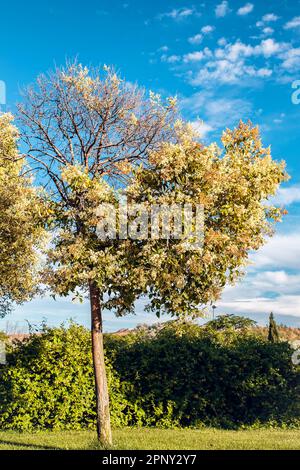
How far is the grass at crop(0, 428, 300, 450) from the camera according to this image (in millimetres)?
14594

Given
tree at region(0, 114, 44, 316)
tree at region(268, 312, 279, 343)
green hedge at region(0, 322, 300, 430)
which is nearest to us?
tree at region(0, 114, 44, 316)

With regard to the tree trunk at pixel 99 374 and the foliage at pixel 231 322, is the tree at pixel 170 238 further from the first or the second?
the foliage at pixel 231 322

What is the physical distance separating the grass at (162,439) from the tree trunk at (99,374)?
380 millimetres

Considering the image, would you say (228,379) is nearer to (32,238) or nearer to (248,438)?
(248,438)

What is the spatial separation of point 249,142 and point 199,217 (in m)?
2.90

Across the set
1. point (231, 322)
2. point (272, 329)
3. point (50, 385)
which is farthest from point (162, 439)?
point (231, 322)

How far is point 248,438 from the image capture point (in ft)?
53.4

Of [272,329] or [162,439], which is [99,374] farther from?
[272,329]

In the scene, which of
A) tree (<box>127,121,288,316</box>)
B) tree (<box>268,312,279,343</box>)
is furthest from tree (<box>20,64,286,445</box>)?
tree (<box>268,312,279,343</box>)

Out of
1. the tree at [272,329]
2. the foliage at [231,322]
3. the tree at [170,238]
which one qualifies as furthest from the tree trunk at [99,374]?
the foliage at [231,322]

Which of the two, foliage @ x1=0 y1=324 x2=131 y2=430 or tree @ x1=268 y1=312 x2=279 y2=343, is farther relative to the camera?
tree @ x1=268 y1=312 x2=279 y2=343

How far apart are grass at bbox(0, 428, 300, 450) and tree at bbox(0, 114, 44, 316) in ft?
20.2

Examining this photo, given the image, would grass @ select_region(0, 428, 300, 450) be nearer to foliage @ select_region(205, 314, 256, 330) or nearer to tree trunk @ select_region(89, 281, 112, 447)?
tree trunk @ select_region(89, 281, 112, 447)

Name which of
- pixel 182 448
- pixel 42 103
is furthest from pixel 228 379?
pixel 42 103
